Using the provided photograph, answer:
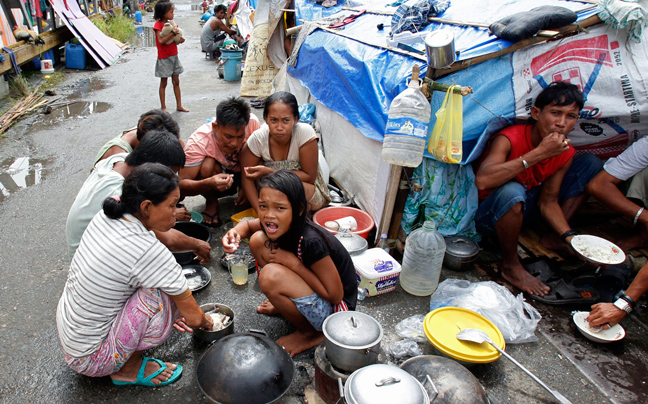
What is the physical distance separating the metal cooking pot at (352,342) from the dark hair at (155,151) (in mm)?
1565

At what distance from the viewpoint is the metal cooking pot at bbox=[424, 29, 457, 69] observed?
2.78m

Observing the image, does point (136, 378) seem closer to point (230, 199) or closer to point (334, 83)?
point (230, 199)

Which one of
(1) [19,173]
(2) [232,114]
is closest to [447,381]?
(2) [232,114]

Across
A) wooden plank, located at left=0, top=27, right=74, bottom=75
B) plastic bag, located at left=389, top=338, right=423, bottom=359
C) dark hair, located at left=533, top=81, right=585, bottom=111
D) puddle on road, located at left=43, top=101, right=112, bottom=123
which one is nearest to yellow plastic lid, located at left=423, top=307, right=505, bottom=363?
plastic bag, located at left=389, top=338, right=423, bottom=359

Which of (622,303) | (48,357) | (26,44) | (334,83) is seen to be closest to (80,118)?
(26,44)

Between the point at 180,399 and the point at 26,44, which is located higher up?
the point at 26,44

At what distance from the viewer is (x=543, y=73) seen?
3113 mm

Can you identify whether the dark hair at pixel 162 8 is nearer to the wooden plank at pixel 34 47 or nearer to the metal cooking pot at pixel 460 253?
the wooden plank at pixel 34 47

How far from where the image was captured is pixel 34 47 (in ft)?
28.0

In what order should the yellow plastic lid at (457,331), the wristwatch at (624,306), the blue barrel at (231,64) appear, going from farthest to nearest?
the blue barrel at (231,64)
the wristwatch at (624,306)
the yellow plastic lid at (457,331)

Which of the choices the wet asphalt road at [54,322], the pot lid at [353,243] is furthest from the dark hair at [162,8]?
the pot lid at [353,243]

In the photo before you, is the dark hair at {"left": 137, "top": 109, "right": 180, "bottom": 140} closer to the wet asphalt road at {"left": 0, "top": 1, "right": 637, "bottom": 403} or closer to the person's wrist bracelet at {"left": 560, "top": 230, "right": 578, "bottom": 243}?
the wet asphalt road at {"left": 0, "top": 1, "right": 637, "bottom": 403}

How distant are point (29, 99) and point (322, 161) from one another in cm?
598

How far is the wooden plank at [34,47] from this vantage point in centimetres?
722
